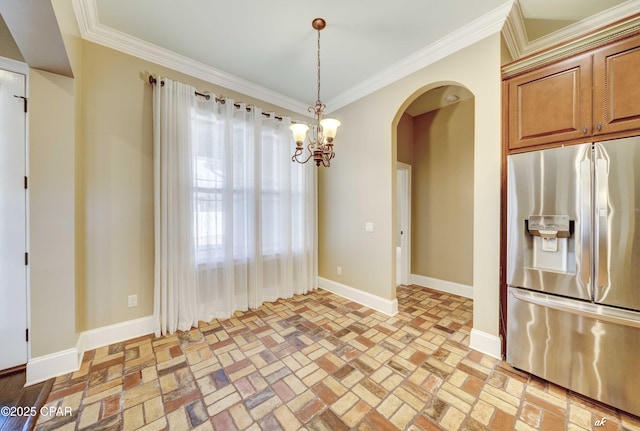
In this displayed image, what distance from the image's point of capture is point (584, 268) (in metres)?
1.66

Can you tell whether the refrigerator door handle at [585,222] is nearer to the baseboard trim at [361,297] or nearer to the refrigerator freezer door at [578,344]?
the refrigerator freezer door at [578,344]

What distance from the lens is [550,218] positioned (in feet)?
5.85

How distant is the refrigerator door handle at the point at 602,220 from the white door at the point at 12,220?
14.2 feet

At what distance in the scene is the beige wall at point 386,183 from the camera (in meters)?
2.16

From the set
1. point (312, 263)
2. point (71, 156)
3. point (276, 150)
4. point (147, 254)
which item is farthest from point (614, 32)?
point (147, 254)

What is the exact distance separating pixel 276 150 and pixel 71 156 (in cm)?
210

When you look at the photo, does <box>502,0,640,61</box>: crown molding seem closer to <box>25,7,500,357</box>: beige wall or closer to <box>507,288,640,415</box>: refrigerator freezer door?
<box>25,7,500,357</box>: beige wall

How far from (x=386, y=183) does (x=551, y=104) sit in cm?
160

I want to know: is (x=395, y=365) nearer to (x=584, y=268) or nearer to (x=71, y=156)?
(x=584, y=268)

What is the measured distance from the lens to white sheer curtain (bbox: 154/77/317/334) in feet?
8.20

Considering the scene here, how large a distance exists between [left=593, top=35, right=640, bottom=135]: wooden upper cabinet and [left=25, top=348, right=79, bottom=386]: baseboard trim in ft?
14.3

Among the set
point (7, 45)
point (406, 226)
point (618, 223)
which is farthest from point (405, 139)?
point (7, 45)

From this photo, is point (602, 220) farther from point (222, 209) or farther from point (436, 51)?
point (222, 209)

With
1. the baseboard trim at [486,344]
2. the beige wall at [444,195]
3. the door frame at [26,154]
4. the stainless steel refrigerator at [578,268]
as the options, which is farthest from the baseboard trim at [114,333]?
the beige wall at [444,195]
